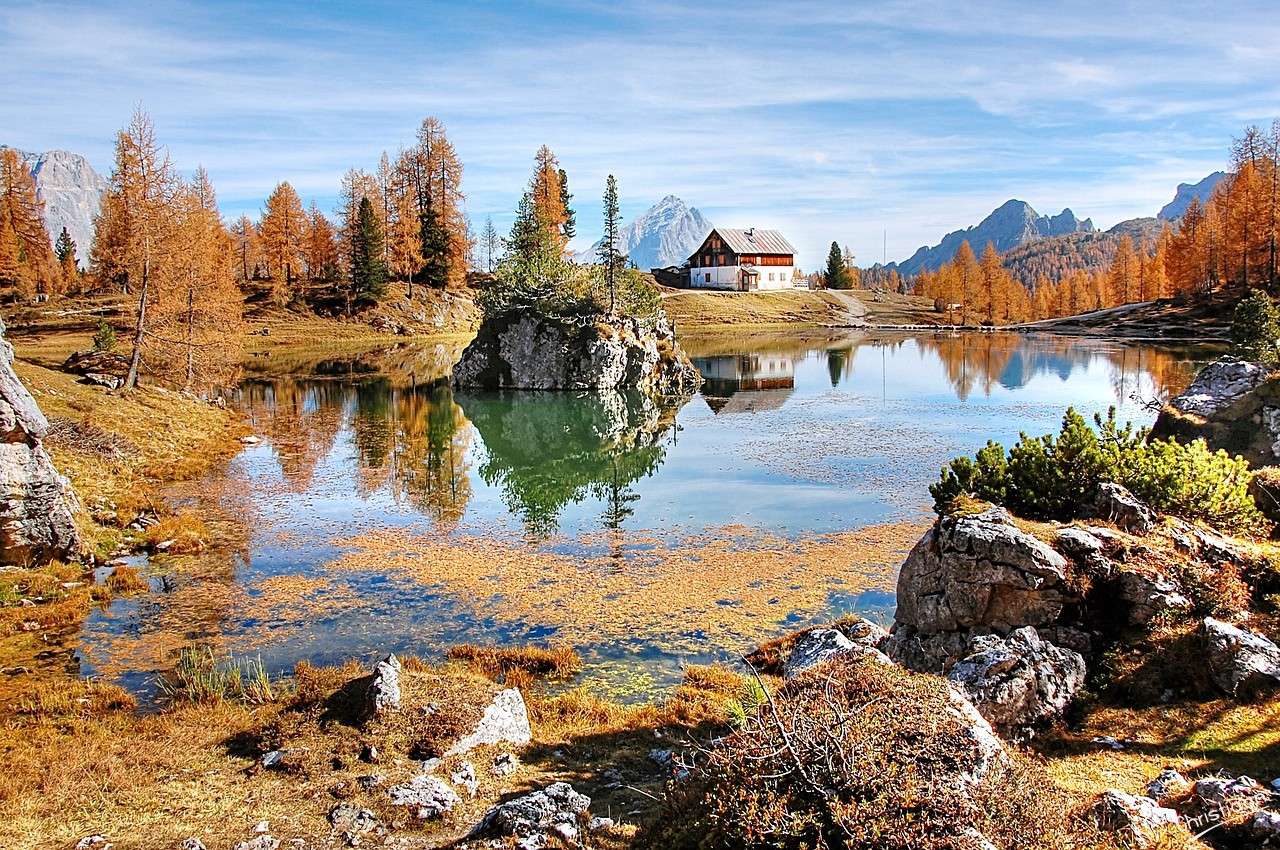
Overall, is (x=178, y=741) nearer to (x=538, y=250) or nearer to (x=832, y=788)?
(x=832, y=788)

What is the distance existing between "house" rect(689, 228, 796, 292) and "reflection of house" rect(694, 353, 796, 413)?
61.3 meters

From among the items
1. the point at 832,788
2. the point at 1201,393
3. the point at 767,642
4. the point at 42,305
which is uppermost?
the point at 42,305

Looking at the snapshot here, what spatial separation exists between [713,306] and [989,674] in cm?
12408

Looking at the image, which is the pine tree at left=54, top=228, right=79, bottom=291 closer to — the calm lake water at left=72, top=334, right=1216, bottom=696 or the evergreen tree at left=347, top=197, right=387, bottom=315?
the evergreen tree at left=347, top=197, right=387, bottom=315

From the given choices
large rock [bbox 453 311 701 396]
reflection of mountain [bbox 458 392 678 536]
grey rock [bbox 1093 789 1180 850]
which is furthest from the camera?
large rock [bbox 453 311 701 396]

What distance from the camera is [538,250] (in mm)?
70500

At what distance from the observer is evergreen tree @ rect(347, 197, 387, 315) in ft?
319

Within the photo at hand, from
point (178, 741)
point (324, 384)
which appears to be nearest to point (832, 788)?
point (178, 741)

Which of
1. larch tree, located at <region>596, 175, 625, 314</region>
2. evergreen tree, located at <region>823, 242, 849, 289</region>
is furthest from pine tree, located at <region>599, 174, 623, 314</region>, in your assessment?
evergreen tree, located at <region>823, 242, 849, 289</region>

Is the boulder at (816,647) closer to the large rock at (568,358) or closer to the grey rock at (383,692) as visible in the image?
the grey rock at (383,692)

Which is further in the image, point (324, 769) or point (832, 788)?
point (324, 769)

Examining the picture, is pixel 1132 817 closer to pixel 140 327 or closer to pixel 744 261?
pixel 140 327

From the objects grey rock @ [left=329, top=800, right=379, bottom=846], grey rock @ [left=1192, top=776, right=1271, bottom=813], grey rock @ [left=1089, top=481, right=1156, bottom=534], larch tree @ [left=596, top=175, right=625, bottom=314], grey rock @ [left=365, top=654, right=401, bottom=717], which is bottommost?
grey rock @ [left=329, top=800, right=379, bottom=846]

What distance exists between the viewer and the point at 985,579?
12305 millimetres
